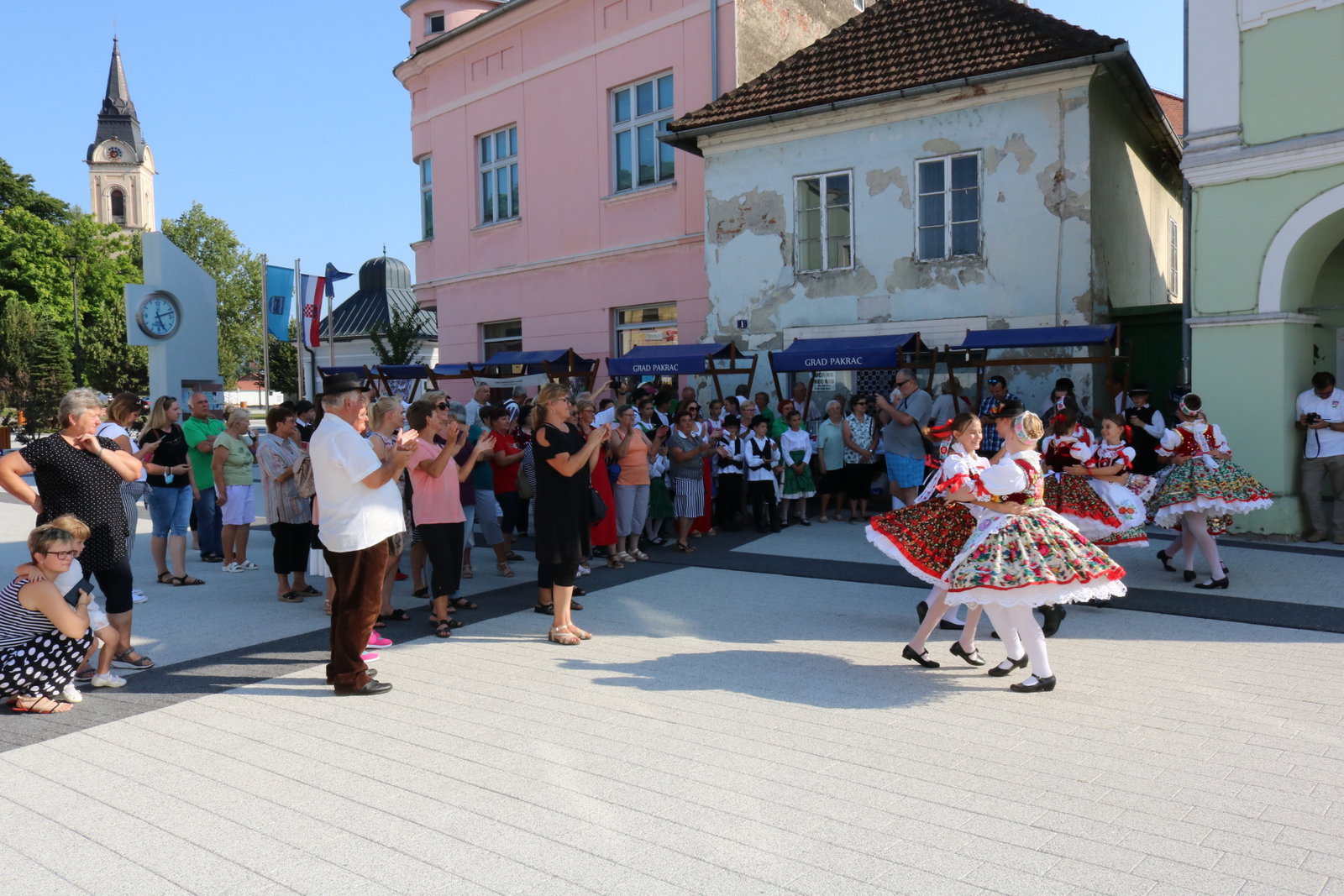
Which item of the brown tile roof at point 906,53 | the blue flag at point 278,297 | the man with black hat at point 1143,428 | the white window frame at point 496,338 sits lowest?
the man with black hat at point 1143,428

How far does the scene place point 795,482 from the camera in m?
13.3

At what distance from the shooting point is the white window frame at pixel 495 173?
21.8 m

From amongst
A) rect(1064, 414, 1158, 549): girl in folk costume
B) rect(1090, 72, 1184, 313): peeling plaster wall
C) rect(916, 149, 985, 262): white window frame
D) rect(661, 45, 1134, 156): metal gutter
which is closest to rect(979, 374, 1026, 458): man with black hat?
rect(1090, 72, 1184, 313): peeling plaster wall

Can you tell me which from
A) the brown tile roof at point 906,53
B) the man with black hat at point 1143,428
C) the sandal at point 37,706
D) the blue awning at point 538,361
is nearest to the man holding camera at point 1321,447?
the man with black hat at point 1143,428

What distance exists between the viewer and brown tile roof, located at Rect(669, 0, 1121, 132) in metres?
14.1

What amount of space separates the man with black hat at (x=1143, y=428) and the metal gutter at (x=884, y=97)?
5473mm

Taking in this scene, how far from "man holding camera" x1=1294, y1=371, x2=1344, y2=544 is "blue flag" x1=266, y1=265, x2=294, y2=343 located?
18716mm

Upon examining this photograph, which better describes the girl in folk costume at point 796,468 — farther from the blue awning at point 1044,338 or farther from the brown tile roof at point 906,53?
the brown tile roof at point 906,53

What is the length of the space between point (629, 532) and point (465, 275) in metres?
Answer: 13.6

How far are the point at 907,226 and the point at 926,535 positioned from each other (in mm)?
9992

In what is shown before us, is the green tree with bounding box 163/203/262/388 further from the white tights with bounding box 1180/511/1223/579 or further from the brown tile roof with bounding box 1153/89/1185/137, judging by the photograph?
the white tights with bounding box 1180/511/1223/579

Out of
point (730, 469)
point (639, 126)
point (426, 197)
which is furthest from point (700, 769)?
point (426, 197)

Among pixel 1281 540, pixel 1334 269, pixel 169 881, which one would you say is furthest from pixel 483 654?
pixel 1334 269

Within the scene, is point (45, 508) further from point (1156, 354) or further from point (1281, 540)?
point (1156, 354)
